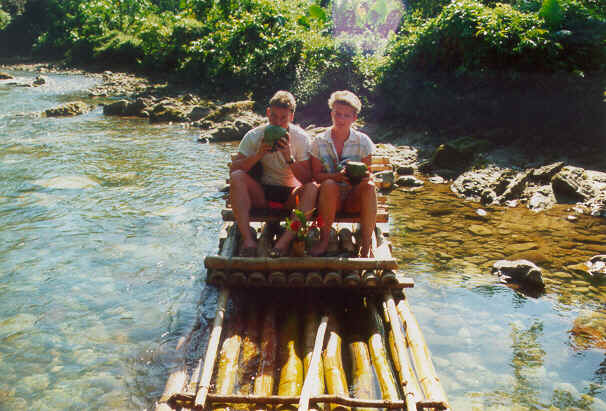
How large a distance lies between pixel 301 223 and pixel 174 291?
2.06 metres

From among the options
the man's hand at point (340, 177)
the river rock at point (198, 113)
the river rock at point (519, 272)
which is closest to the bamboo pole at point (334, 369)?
the man's hand at point (340, 177)

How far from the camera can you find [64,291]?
19.8 feet

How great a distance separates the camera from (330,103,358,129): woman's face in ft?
17.5

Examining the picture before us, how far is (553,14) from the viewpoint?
10898mm

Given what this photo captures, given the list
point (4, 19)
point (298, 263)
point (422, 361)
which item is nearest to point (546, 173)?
point (298, 263)

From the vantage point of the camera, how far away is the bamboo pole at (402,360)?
342cm

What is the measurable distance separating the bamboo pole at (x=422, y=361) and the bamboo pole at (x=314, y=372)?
74 cm

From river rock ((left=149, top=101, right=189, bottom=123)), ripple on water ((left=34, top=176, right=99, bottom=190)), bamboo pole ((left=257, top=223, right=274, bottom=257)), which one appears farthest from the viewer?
river rock ((left=149, top=101, right=189, bottom=123))

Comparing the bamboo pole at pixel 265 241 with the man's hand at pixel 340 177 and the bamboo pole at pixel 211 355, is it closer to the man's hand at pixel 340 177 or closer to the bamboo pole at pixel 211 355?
the bamboo pole at pixel 211 355

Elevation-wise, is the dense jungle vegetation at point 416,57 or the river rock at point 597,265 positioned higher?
the dense jungle vegetation at point 416,57

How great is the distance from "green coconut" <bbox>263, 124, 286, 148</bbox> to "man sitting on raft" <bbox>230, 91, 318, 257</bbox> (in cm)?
4

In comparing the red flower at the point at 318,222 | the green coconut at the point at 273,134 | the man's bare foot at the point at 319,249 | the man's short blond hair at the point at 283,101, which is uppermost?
the man's short blond hair at the point at 283,101

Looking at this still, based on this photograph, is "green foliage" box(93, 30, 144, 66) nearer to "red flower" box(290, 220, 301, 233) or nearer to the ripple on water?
the ripple on water

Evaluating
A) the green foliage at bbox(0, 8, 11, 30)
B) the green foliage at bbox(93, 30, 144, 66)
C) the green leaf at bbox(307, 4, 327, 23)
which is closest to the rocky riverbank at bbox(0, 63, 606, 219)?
the green leaf at bbox(307, 4, 327, 23)
